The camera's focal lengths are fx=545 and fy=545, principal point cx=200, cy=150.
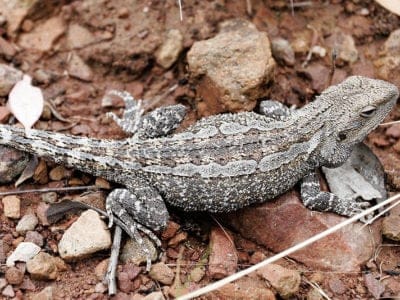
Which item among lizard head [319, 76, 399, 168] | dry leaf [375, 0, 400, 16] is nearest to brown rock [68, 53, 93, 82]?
lizard head [319, 76, 399, 168]

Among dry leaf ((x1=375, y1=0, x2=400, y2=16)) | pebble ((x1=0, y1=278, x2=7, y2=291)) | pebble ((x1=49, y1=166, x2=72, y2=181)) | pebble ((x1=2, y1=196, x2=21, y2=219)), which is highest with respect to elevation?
dry leaf ((x1=375, y1=0, x2=400, y2=16))

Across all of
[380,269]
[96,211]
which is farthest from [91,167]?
[380,269]

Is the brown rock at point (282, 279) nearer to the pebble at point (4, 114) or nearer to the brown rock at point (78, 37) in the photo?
the pebble at point (4, 114)

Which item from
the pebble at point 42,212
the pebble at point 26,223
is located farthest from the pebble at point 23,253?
the pebble at point 42,212

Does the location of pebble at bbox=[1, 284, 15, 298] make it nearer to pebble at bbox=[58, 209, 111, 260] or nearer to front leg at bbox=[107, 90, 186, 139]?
pebble at bbox=[58, 209, 111, 260]

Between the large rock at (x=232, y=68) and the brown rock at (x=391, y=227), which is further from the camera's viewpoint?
the large rock at (x=232, y=68)

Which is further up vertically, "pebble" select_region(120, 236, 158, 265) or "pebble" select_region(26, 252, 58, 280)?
"pebble" select_region(26, 252, 58, 280)
